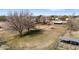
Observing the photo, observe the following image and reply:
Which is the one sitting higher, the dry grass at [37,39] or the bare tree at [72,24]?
the bare tree at [72,24]

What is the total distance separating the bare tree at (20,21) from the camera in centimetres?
166

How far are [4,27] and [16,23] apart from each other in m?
0.12

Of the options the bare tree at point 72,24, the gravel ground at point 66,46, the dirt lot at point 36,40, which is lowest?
the gravel ground at point 66,46

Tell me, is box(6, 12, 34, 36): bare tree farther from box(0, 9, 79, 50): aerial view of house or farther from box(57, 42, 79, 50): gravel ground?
box(57, 42, 79, 50): gravel ground

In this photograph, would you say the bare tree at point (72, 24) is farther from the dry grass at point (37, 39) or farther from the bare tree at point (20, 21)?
the bare tree at point (20, 21)

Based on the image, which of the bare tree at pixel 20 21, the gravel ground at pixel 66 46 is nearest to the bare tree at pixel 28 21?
the bare tree at pixel 20 21

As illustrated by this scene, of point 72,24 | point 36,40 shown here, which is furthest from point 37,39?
point 72,24

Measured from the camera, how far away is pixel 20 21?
5.46 ft

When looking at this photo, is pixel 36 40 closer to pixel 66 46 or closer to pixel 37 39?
pixel 37 39

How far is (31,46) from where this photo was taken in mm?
1672
